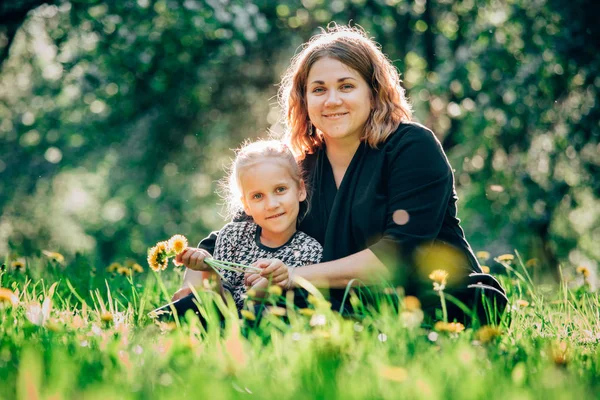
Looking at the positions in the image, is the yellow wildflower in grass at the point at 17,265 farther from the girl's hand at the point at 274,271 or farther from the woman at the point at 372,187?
the girl's hand at the point at 274,271

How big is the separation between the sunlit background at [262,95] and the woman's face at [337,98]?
437cm

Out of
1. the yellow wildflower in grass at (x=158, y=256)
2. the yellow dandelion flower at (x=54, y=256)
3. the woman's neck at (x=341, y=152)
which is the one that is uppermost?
the woman's neck at (x=341, y=152)

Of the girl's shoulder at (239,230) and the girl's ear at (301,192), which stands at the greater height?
the girl's ear at (301,192)

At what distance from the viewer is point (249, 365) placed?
168 cm

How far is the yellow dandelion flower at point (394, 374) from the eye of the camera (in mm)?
1474

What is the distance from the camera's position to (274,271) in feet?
8.33

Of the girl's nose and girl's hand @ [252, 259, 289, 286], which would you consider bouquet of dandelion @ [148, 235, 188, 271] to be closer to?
girl's hand @ [252, 259, 289, 286]

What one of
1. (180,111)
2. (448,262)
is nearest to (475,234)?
(180,111)

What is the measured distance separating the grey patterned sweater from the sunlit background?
4.59 meters

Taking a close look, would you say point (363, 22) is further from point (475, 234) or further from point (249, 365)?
point (249, 365)

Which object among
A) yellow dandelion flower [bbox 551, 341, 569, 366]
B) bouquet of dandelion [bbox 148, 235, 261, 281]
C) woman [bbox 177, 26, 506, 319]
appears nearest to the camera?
yellow dandelion flower [bbox 551, 341, 569, 366]

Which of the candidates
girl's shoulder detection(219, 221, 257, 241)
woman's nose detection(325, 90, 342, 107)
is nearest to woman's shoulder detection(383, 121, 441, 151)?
woman's nose detection(325, 90, 342, 107)

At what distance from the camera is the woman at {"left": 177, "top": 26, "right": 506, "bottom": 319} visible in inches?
109

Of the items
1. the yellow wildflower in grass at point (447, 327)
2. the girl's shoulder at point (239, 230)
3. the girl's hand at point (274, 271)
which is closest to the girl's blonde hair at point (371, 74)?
the girl's shoulder at point (239, 230)
